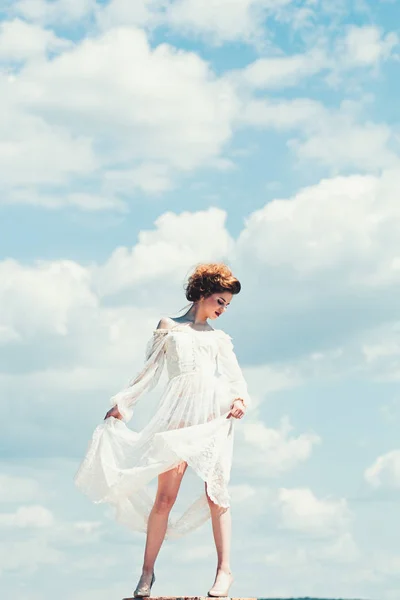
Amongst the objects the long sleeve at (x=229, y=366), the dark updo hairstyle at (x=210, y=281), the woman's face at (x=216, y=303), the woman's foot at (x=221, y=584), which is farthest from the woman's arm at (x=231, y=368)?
the woman's foot at (x=221, y=584)

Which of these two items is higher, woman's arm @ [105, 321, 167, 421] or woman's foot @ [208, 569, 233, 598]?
woman's arm @ [105, 321, 167, 421]

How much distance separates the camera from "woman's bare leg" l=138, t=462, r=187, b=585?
339 inches

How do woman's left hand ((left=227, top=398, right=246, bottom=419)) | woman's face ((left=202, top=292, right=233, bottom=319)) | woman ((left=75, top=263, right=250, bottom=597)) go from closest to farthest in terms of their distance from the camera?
woman ((left=75, top=263, right=250, bottom=597))
woman's left hand ((left=227, top=398, right=246, bottom=419))
woman's face ((left=202, top=292, right=233, bottom=319))

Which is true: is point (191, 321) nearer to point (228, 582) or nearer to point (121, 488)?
point (121, 488)

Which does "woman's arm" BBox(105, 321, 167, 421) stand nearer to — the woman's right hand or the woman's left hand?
the woman's right hand

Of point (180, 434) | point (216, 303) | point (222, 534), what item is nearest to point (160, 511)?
point (222, 534)

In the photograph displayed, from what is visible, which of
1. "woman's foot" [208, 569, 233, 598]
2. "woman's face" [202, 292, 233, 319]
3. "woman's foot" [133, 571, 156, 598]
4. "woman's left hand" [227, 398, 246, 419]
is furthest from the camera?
"woman's face" [202, 292, 233, 319]

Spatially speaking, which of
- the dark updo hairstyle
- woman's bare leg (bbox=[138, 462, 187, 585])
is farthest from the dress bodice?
woman's bare leg (bbox=[138, 462, 187, 585])

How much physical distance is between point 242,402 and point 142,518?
1.41 meters

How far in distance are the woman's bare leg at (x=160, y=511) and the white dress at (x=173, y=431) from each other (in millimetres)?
117

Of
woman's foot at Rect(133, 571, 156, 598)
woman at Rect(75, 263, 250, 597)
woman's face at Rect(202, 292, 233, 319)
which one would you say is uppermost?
woman's face at Rect(202, 292, 233, 319)

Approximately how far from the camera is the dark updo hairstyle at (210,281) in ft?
28.8

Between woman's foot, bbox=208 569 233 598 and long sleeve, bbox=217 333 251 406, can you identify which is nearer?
woman's foot, bbox=208 569 233 598

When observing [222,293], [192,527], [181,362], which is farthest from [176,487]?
[222,293]
